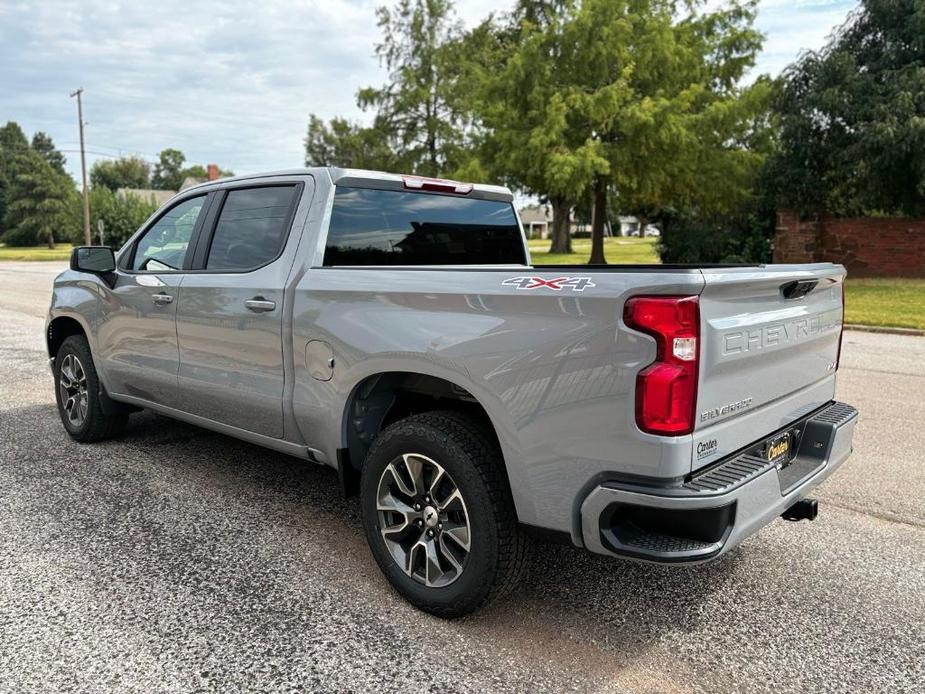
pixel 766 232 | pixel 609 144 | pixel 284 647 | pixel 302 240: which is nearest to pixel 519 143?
pixel 609 144

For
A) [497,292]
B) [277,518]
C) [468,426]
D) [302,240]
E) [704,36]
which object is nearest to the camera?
[497,292]

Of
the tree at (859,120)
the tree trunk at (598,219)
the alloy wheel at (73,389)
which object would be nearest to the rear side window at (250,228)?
the alloy wheel at (73,389)

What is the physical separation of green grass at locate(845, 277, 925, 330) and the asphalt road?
9.47 m

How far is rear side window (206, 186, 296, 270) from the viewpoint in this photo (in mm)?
3891

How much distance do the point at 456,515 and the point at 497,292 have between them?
92 cm

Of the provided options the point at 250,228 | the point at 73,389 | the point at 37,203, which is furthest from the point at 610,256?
the point at 37,203

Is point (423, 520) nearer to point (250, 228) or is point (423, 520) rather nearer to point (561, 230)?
point (250, 228)

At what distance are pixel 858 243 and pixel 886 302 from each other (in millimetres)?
6216

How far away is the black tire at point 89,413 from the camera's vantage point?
17.2ft

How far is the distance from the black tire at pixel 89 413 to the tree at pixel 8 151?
8690 centimetres

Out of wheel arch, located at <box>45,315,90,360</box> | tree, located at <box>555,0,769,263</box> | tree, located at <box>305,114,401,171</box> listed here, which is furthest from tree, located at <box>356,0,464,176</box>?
wheel arch, located at <box>45,315,90,360</box>

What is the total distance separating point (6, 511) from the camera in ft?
13.6

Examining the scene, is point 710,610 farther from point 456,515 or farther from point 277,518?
point 277,518

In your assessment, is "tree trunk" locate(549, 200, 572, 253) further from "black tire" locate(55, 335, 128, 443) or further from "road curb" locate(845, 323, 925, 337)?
"black tire" locate(55, 335, 128, 443)
